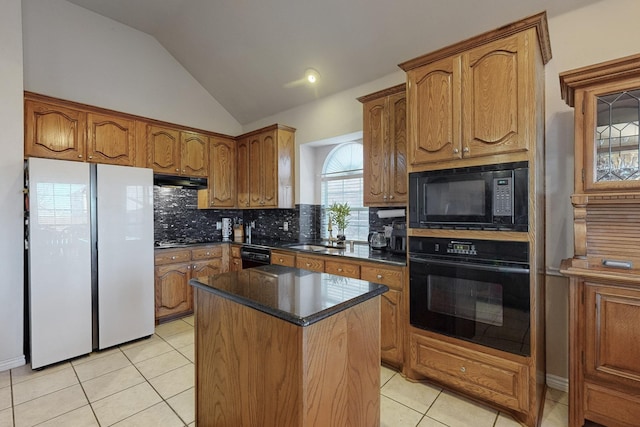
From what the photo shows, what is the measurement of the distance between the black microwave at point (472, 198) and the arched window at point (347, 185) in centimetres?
145

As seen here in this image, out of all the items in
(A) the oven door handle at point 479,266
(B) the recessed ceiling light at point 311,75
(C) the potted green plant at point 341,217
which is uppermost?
(B) the recessed ceiling light at point 311,75

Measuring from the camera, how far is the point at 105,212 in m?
2.86

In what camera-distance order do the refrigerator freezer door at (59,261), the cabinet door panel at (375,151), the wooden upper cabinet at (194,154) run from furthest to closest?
the wooden upper cabinet at (194,154) → the cabinet door panel at (375,151) → the refrigerator freezer door at (59,261)

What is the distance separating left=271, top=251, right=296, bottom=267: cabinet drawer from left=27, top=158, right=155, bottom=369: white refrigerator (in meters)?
1.32

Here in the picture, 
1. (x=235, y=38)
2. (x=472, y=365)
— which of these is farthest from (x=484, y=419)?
(x=235, y=38)

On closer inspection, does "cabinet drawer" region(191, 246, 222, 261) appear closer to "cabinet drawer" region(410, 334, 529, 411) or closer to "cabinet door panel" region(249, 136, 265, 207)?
"cabinet door panel" region(249, 136, 265, 207)

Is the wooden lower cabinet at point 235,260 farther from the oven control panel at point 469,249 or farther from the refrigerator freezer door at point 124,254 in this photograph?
the oven control panel at point 469,249

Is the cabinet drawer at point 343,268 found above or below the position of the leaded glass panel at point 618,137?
below

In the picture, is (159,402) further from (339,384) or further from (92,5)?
(92,5)

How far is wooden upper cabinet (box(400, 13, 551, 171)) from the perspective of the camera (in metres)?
1.79

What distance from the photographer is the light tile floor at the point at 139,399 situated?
1.91 meters

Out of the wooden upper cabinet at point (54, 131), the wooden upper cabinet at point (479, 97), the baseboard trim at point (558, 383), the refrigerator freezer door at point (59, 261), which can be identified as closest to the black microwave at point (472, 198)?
the wooden upper cabinet at point (479, 97)

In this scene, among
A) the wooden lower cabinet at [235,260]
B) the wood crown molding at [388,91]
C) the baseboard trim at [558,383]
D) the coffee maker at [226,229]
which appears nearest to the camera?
the baseboard trim at [558,383]

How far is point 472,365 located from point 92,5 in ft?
17.1
